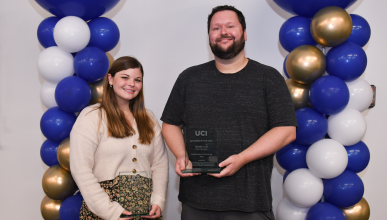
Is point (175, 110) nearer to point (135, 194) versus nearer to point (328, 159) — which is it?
point (135, 194)

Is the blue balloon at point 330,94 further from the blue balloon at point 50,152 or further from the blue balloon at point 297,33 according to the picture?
the blue balloon at point 50,152

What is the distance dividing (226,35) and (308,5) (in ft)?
2.42

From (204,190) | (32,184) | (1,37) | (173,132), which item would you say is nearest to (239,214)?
(204,190)

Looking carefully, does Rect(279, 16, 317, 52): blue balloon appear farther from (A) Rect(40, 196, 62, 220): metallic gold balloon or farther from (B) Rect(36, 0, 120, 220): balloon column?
(A) Rect(40, 196, 62, 220): metallic gold balloon

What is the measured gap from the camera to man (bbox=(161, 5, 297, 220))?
1.77 m

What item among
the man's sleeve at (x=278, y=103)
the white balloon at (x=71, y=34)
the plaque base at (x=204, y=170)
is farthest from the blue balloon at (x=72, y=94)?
the man's sleeve at (x=278, y=103)

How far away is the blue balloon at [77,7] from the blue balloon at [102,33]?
7 centimetres

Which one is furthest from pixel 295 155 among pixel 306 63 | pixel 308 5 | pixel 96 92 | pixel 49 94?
pixel 49 94

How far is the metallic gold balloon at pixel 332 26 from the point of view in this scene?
81.4 inches

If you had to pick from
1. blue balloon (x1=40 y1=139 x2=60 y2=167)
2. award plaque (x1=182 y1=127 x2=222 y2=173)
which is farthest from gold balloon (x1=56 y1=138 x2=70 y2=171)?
award plaque (x1=182 y1=127 x2=222 y2=173)

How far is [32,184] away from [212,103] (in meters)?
2.05

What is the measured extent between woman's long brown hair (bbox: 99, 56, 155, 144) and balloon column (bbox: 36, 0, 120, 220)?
318 millimetres

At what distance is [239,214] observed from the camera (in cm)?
178

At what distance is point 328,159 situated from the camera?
2.08 metres
